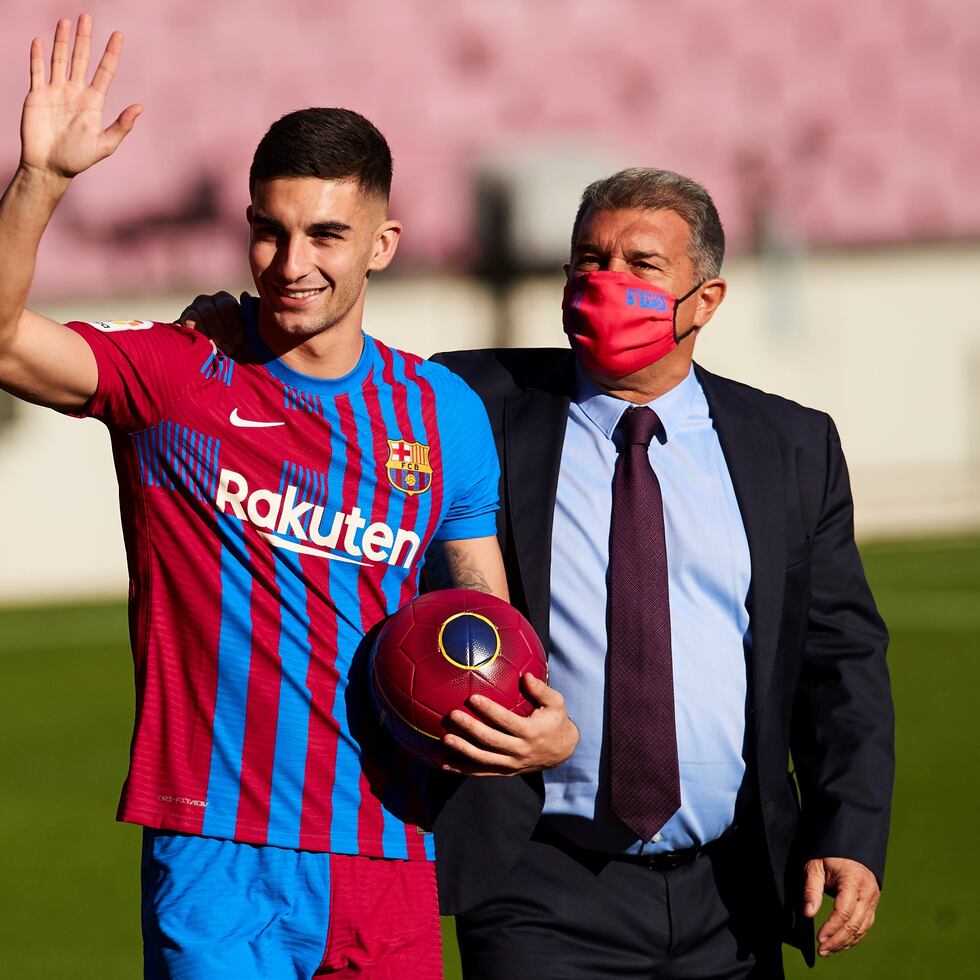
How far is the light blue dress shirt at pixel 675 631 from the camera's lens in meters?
4.05

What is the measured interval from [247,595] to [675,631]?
3.62 feet

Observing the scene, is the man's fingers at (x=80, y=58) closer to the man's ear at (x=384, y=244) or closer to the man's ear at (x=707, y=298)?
the man's ear at (x=384, y=244)

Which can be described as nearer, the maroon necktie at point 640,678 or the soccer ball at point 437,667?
the soccer ball at point 437,667

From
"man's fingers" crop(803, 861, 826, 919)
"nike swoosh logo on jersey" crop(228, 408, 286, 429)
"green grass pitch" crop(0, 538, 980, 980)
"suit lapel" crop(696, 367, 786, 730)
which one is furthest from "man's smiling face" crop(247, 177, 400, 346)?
"green grass pitch" crop(0, 538, 980, 980)

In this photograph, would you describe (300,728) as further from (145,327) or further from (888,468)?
(888,468)

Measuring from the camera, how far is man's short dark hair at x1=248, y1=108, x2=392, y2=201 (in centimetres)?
365

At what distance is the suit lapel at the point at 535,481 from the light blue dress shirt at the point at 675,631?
0.16 ft

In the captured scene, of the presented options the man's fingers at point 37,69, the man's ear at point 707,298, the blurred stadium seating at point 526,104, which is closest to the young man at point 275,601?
the man's fingers at point 37,69

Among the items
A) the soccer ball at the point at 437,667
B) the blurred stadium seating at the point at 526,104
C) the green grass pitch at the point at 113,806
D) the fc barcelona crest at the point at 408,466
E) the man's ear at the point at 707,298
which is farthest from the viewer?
the blurred stadium seating at the point at 526,104

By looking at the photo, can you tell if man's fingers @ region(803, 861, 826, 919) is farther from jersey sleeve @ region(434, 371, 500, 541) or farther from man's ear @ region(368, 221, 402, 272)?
man's ear @ region(368, 221, 402, 272)

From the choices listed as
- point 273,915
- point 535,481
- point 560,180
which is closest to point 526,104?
point 560,180

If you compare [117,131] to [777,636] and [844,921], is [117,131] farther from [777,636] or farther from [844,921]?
[844,921]

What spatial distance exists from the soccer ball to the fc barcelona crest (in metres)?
0.27

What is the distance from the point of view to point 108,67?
3.42m
